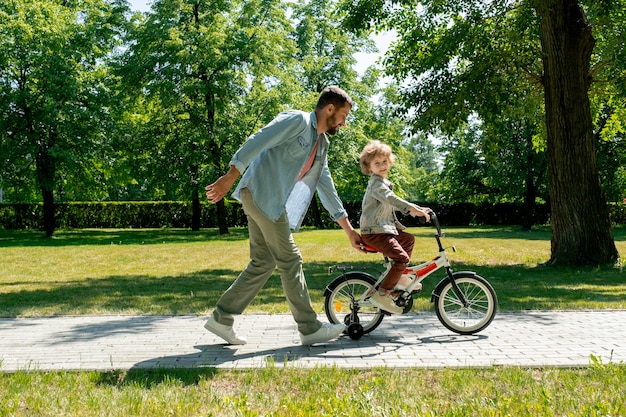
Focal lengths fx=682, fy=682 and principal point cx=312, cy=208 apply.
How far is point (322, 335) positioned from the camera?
18.7 ft

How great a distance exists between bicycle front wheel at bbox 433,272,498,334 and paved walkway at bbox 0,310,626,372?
121 mm

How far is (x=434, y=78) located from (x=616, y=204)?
33412 millimetres

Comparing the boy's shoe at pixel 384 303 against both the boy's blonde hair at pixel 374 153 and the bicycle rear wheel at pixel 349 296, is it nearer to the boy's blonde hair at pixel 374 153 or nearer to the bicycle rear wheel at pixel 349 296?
the bicycle rear wheel at pixel 349 296

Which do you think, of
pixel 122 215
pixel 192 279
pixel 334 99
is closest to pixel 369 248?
pixel 334 99

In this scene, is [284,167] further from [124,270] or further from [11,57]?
[11,57]

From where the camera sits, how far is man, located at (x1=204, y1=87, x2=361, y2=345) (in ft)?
17.3

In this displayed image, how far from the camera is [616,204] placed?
144 ft

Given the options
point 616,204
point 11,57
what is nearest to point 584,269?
point 11,57

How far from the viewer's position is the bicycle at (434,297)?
6.16 m

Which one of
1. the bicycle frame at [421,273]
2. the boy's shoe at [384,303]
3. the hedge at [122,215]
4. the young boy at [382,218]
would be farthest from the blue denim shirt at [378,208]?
the hedge at [122,215]

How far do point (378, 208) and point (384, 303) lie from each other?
0.86 meters

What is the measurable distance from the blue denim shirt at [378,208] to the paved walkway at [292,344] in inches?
39.1

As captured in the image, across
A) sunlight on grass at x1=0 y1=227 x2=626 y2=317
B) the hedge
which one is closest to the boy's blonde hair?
sunlight on grass at x1=0 y1=227 x2=626 y2=317

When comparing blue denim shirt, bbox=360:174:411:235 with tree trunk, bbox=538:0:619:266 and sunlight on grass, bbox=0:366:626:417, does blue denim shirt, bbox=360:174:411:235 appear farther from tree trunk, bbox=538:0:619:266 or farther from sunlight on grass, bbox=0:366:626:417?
tree trunk, bbox=538:0:619:266
